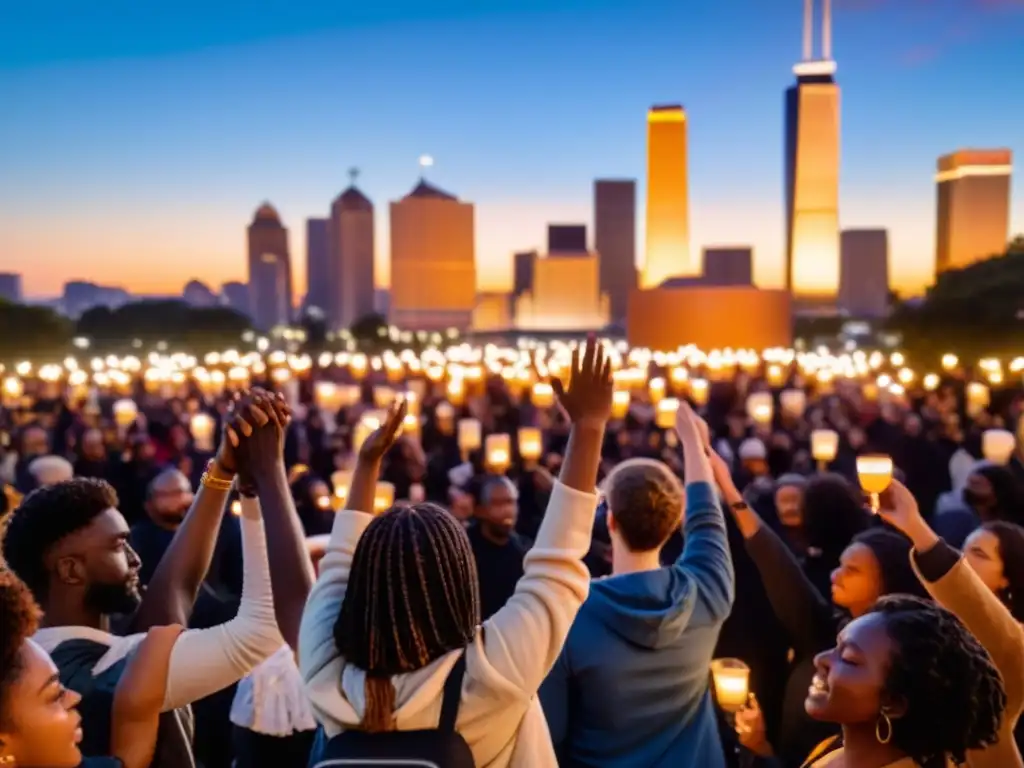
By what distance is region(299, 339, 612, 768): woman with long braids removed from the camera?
208cm

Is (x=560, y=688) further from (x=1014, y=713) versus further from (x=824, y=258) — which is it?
(x=824, y=258)

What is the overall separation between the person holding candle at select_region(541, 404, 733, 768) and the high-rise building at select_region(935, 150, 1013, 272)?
400 ft

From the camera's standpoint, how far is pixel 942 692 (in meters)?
2.17

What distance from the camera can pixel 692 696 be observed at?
3107mm

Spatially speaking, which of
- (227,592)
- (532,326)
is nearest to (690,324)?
(227,592)

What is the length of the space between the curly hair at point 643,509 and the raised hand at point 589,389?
37.7 inches

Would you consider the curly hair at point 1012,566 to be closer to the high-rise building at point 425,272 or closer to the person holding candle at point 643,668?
the person holding candle at point 643,668

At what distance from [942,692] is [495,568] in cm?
387

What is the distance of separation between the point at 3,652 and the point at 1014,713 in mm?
2192

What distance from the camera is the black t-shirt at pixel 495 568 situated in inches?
227

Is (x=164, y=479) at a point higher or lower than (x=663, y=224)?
lower

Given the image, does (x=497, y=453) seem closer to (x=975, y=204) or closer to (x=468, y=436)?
(x=468, y=436)

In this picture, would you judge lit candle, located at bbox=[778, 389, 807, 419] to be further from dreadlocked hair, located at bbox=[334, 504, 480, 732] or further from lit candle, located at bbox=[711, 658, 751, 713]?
dreadlocked hair, located at bbox=[334, 504, 480, 732]

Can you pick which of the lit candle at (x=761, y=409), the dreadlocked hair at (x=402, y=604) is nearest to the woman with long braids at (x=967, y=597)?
the dreadlocked hair at (x=402, y=604)
